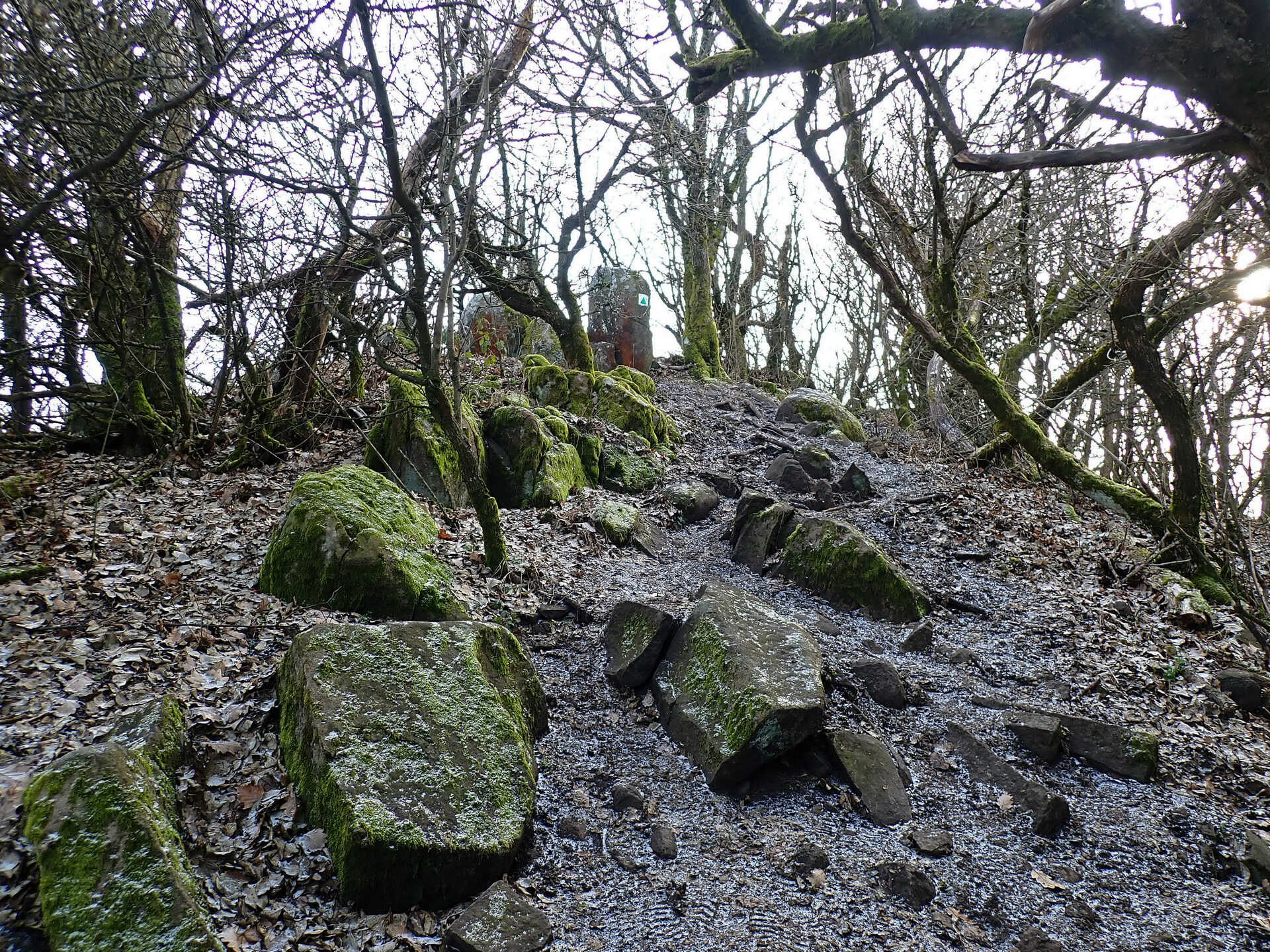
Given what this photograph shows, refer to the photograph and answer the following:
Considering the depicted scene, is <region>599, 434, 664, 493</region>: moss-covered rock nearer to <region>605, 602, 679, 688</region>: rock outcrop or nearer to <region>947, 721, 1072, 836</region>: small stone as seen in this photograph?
<region>605, 602, 679, 688</region>: rock outcrop

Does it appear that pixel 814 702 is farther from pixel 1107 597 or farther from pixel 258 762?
pixel 1107 597

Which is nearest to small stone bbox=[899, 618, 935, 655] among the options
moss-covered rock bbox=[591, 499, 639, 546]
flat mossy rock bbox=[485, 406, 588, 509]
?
moss-covered rock bbox=[591, 499, 639, 546]

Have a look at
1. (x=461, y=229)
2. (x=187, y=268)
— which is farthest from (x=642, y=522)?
(x=187, y=268)

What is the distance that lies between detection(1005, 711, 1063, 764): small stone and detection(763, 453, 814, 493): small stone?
4320 mm

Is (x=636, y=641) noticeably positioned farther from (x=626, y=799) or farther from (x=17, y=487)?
(x=17, y=487)

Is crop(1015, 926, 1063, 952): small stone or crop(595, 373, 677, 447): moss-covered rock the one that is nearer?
crop(1015, 926, 1063, 952): small stone

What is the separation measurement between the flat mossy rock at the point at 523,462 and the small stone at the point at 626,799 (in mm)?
3595

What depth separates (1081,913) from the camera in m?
3.03

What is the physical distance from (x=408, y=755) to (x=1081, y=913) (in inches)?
125

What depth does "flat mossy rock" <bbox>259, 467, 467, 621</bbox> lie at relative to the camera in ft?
14.3

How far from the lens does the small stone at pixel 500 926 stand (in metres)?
2.71

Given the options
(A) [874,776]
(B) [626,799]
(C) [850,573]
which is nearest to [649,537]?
(C) [850,573]

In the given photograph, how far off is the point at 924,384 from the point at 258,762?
1142 centimetres

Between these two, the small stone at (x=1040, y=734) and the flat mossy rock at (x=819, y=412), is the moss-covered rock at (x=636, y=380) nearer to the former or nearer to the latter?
the flat mossy rock at (x=819, y=412)
